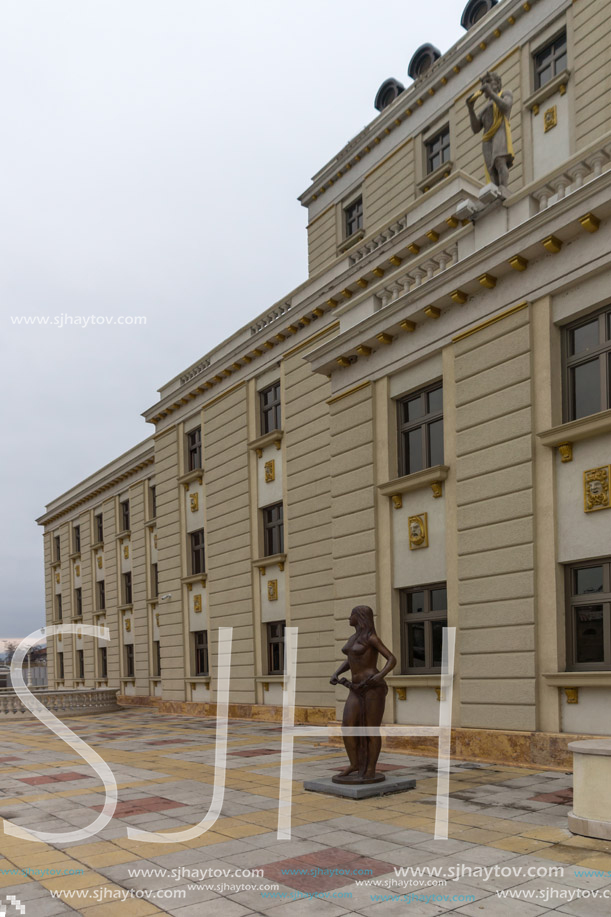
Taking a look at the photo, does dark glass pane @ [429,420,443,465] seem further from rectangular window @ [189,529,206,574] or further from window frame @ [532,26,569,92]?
rectangular window @ [189,529,206,574]

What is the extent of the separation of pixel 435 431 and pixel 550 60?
9.99 meters

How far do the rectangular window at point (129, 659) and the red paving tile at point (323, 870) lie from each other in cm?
2933

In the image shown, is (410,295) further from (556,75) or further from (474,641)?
(556,75)

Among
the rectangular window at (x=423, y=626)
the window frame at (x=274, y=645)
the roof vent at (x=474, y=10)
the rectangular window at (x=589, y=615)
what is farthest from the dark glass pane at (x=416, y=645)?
the roof vent at (x=474, y=10)

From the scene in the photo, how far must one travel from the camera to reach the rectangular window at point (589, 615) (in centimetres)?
1112

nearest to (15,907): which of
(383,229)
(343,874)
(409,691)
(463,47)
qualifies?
(343,874)

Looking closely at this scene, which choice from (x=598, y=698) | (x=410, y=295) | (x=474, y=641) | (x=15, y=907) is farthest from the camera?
(x=410, y=295)

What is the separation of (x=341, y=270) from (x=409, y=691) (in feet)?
36.4

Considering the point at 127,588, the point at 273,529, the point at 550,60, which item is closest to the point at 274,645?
the point at 273,529

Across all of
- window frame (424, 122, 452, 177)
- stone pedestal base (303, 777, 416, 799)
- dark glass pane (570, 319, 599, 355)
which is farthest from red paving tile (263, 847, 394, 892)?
window frame (424, 122, 452, 177)

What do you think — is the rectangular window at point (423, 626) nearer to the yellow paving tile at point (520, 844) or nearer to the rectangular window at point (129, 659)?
the yellow paving tile at point (520, 844)

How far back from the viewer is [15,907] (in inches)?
250

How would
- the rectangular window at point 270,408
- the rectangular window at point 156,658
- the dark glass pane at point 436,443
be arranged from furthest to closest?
the rectangular window at point 156,658 < the rectangular window at point 270,408 < the dark glass pane at point 436,443

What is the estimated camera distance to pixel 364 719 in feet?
34.6
